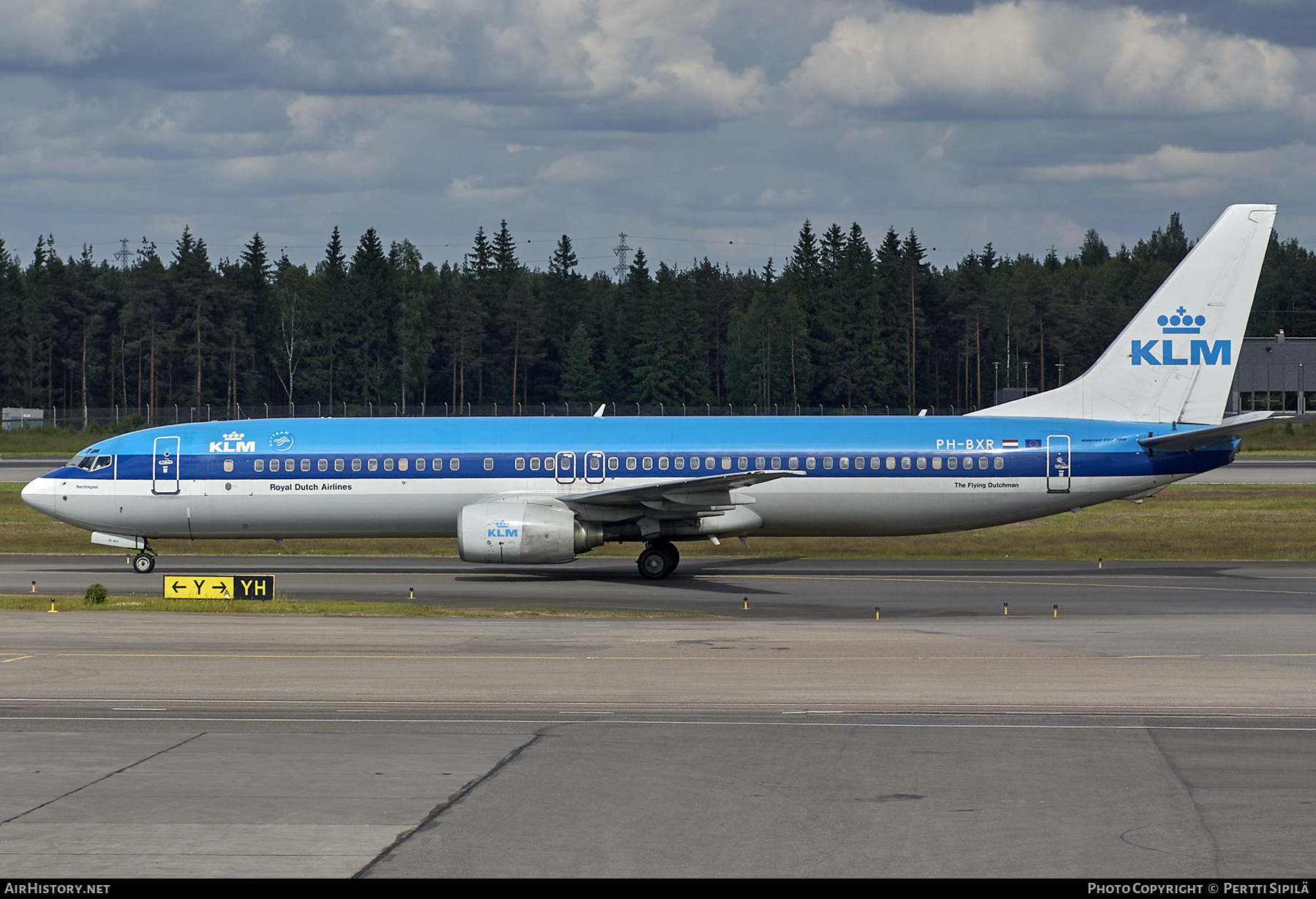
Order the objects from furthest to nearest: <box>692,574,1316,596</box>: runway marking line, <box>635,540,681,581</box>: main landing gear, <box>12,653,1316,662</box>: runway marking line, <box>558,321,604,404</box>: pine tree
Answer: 1. <box>558,321,604,404</box>: pine tree
2. <box>635,540,681,581</box>: main landing gear
3. <box>692,574,1316,596</box>: runway marking line
4. <box>12,653,1316,662</box>: runway marking line

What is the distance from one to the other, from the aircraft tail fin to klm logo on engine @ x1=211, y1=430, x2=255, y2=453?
22.1 m

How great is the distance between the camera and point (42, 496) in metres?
37.0

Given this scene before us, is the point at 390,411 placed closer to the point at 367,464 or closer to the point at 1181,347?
the point at 367,464

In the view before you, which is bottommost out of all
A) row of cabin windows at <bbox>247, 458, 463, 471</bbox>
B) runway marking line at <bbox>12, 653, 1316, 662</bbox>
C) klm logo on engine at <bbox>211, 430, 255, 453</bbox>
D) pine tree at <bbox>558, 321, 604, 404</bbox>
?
runway marking line at <bbox>12, 653, 1316, 662</bbox>

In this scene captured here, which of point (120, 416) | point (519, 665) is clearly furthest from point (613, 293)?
point (519, 665)

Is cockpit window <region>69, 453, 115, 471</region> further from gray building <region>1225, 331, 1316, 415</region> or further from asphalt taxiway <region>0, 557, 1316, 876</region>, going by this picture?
gray building <region>1225, 331, 1316, 415</region>

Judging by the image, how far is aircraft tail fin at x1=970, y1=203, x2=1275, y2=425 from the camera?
37.4 m

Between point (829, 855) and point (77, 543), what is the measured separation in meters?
41.1

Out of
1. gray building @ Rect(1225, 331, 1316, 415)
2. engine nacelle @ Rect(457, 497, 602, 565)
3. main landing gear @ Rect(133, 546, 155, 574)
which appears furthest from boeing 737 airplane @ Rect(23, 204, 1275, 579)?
gray building @ Rect(1225, 331, 1316, 415)

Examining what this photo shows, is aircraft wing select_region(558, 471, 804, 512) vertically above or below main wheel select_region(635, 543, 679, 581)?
above

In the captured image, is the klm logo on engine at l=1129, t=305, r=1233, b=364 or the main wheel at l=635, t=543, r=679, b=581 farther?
the klm logo on engine at l=1129, t=305, r=1233, b=364

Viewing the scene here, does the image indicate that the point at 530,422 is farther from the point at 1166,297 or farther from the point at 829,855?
the point at 829,855

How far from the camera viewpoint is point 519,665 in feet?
71.6

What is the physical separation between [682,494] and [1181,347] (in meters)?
15.2
